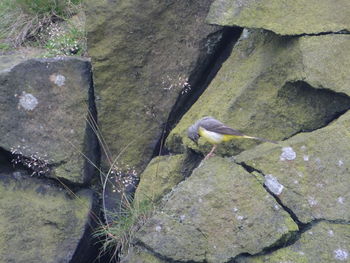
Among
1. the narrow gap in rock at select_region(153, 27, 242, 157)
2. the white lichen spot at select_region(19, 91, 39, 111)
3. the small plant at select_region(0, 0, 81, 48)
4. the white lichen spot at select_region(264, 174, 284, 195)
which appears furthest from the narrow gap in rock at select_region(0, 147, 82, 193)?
the white lichen spot at select_region(264, 174, 284, 195)

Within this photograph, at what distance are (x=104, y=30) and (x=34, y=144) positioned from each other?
1368 mm

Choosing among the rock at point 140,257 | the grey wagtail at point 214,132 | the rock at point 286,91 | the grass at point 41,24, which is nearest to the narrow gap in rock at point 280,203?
the grey wagtail at point 214,132

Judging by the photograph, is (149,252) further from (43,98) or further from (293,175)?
(43,98)

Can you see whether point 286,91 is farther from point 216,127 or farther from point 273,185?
point 273,185

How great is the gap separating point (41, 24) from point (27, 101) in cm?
181

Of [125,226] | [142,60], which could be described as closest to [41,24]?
[142,60]

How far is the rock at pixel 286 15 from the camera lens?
16.7 ft

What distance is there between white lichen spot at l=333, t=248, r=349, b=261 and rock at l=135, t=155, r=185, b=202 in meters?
1.73

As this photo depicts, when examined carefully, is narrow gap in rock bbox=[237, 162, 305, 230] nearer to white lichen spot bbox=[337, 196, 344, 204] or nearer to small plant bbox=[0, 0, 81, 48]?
white lichen spot bbox=[337, 196, 344, 204]

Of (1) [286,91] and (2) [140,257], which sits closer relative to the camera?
(2) [140,257]

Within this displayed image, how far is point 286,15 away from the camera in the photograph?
17.0 feet

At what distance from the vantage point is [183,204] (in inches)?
177

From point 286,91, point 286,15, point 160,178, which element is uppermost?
point 286,15

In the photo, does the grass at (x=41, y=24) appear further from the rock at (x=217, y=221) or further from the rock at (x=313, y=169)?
the rock at (x=313, y=169)
